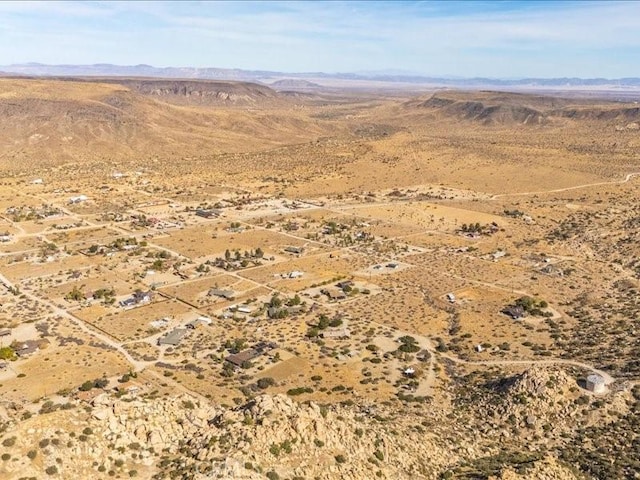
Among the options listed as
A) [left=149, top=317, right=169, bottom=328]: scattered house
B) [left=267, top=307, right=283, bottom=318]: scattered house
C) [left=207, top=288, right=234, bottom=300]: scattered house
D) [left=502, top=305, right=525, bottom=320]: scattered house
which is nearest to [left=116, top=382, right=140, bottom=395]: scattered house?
[left=149, top=317, right=169, bottom=328]: scattered house

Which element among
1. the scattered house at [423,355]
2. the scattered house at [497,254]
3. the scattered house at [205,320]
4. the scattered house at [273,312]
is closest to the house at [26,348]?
the scattered house at [205,320]

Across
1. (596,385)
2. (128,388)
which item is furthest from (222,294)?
(596,385)

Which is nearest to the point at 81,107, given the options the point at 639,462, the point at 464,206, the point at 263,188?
the point at 263,188

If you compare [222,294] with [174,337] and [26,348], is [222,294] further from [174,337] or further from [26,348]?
[26,348]

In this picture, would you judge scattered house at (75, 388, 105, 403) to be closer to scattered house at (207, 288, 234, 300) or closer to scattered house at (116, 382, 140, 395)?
scattered house at (116, 382, 140, 395)

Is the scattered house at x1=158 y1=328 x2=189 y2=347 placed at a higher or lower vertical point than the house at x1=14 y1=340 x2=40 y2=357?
higher

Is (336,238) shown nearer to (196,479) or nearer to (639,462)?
(639,462)
